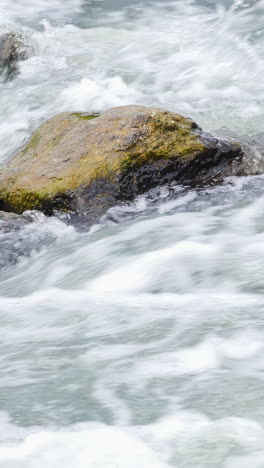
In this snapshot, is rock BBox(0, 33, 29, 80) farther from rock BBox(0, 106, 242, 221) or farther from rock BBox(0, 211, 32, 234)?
rock BBox(0, 211, 32, 234)

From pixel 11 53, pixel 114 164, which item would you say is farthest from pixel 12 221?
pixel 11 53

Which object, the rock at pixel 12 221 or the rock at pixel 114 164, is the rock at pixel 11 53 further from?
the rock at pixel 12 221

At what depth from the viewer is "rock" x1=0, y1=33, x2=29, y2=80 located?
11547mm

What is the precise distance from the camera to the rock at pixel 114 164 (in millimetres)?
6297

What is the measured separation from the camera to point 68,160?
21.6ft

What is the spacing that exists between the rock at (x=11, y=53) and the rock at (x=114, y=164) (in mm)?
5058

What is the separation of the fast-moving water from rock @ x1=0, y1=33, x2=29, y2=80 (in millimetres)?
1359

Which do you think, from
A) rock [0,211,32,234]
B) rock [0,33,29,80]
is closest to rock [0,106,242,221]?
rock [0,211,32,234]

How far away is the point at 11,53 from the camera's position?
11.9 meters

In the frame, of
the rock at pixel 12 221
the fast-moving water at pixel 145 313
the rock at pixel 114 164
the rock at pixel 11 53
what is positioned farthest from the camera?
the rock at pixel 11 53

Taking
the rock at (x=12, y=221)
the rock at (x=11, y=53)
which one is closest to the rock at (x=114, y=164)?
the rock at (x=12, y=221)

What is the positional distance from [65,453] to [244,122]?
578 cm

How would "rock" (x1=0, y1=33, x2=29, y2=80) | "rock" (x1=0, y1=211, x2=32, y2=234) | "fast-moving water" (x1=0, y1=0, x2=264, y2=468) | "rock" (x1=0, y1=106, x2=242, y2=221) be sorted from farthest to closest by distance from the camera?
"rock" (x1=0, y1=33, x2=29, y2=80) → "rock" (x1=0, y1=106, x2=242, y2=221) → "rock" (x1=0, y1=211, x2=32, y2=234) → "fast-moving water" (x1=0, y1=0, x2=264, y2=468)

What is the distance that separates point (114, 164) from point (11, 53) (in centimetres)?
632
